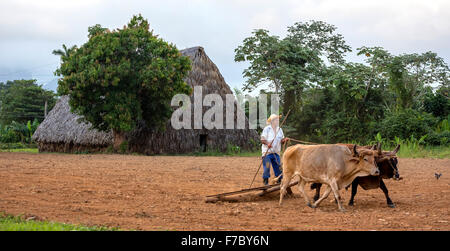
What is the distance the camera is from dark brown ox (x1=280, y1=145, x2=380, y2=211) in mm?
8047

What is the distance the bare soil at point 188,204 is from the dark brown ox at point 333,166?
472mm

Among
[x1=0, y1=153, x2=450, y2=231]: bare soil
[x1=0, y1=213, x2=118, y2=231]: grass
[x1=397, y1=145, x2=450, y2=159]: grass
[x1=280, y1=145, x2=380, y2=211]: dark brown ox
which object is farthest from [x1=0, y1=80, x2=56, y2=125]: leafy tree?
[x1=0, y1=213, x2=118, y2=231]: grass

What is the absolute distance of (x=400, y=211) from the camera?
26.3ft

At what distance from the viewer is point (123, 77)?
2078 centimetres

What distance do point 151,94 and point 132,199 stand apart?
13117 millimetres

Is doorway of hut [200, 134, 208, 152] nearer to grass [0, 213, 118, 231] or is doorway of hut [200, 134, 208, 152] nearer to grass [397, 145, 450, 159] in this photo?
grass [397, 145, 450, 159]

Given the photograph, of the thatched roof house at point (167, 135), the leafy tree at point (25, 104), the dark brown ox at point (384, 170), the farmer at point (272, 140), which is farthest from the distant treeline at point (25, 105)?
the dark brown ox at point (384, 170)

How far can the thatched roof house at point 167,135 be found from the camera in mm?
22953

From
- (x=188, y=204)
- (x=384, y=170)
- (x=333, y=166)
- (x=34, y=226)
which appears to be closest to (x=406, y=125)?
(x=384, y=170)

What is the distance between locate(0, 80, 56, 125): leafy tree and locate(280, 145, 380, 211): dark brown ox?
33.7 metres

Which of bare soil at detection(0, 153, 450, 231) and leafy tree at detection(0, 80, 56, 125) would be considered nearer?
bare soil at detection(0, 153, 450, 231)

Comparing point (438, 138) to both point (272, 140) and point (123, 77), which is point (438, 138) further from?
point (272, 140)

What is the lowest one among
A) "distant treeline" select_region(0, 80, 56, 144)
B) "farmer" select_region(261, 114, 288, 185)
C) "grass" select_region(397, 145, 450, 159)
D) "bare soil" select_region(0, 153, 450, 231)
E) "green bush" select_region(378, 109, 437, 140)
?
"bare soil" select_region(0, 153, 450, 231)
